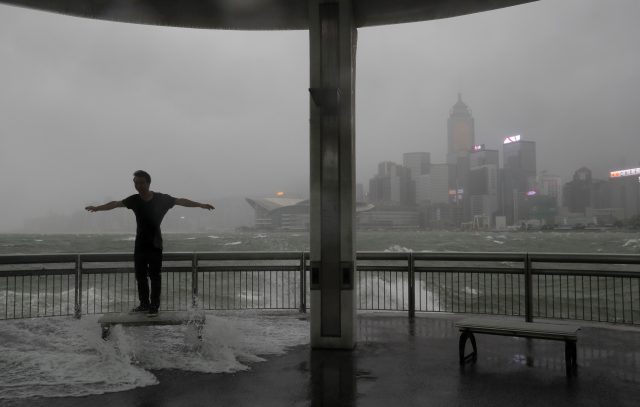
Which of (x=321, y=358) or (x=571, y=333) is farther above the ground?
(x=571, y=333)

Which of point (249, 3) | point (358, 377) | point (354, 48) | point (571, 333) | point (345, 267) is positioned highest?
point (249, 3)

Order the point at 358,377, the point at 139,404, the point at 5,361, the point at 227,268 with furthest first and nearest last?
the point at 227,268 → the point at 5,361 → the point at 358,377 → the point at 139,404

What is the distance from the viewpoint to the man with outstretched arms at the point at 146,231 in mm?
6645

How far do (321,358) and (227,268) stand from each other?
3.97 metres

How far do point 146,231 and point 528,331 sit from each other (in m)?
5.13

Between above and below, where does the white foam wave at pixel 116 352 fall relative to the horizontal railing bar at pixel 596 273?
below

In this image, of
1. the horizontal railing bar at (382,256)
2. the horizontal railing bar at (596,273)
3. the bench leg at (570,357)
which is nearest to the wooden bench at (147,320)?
the horizontal railing bar at (382,256)

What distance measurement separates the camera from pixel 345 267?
6793 millimetres

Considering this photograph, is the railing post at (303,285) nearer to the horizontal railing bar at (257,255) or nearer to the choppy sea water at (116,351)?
the horizontal railing bar at (257,255)

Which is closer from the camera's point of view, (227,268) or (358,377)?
(358,377)

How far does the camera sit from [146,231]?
668 centimetres

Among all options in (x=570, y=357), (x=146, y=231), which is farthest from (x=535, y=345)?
(x=146, y=231)

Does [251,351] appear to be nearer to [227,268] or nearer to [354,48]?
[227,268]

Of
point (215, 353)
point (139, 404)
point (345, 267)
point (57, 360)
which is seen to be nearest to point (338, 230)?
point (345, 267)
